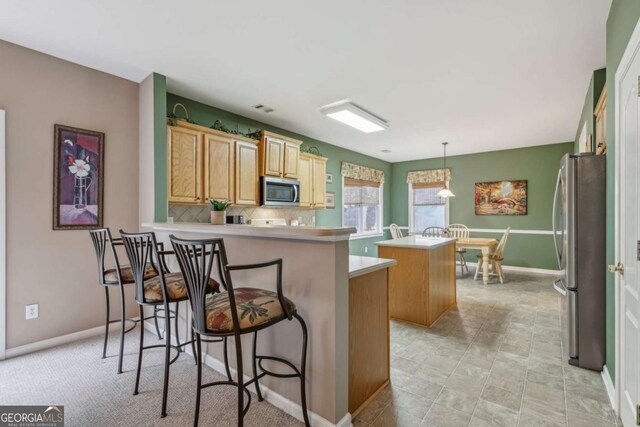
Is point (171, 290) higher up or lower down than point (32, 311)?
higher up

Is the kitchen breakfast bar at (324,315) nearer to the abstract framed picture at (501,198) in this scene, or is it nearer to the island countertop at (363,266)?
the island countertop at (363,266)

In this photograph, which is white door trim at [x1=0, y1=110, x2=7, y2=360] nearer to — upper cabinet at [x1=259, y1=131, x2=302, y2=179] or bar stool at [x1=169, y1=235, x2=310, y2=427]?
bar stool at [x1=169, y1=235, x2=310, y2=427]

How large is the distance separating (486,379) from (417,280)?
117 centimetres

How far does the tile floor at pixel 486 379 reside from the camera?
1791 mm

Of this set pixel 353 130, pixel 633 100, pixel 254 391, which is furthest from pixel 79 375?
pixel 353 130

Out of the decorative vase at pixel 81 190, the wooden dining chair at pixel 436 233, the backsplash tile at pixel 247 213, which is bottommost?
the wooden dining chair at pixel 436 233

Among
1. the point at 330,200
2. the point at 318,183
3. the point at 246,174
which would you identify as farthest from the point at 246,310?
the point at 330,200

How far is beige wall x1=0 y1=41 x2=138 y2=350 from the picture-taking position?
2.50m

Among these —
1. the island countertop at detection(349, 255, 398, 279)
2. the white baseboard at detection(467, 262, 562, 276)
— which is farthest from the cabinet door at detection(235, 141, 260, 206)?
the white baseboard at detection(467, 262, 562, 276)

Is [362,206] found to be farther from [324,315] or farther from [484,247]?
[324,315]

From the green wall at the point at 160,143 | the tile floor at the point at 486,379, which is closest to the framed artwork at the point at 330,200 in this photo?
the tile floor at the point at 486,379

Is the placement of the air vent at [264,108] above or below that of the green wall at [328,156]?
above

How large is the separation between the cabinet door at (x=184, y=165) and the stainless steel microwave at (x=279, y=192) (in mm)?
908

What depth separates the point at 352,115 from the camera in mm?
3914
